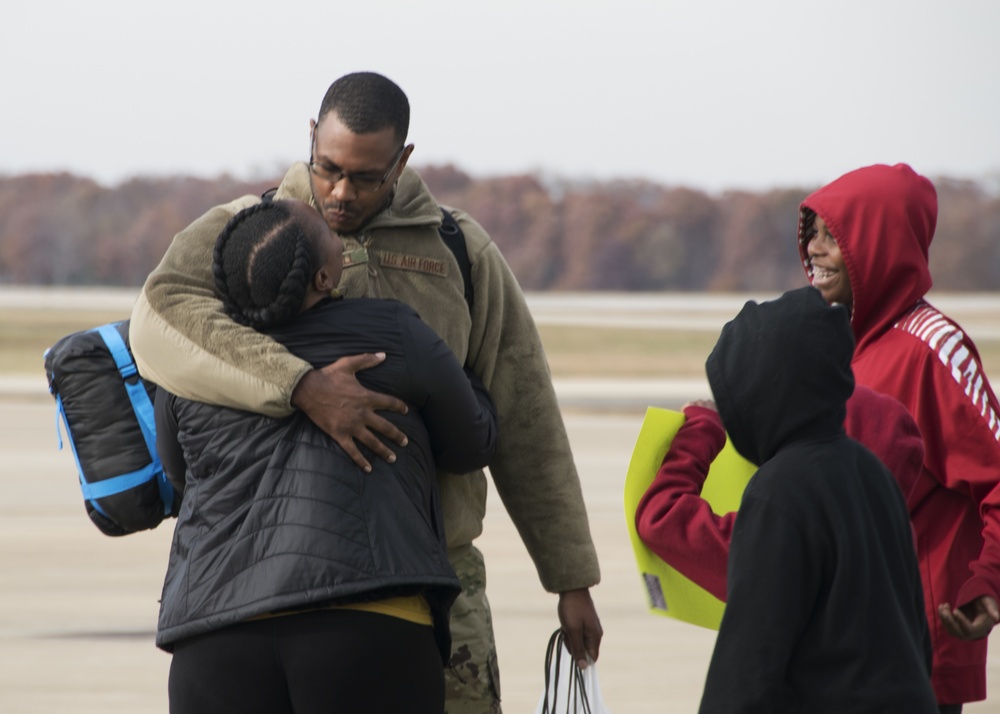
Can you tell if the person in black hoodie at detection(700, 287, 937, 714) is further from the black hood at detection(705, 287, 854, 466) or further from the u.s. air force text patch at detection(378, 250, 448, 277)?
the u.s. air force text patch at detection(378, 250, 448, 277)

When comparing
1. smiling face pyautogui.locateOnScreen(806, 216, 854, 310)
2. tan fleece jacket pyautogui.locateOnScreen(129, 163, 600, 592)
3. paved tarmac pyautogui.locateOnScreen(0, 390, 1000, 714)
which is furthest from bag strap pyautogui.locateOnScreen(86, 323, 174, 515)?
→ paved tarmac pyautogui.locateOnScreen(0, 390, 1000, 714)

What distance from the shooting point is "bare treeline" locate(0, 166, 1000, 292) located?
76.7 m

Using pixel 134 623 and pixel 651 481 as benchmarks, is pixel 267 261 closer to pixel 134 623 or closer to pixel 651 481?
pixel 651 481

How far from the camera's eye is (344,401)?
7.62 ft

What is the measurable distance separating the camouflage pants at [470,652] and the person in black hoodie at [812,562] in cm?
72

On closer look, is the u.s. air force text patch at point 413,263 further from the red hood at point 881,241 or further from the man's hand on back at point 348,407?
the red hood at point 881,241

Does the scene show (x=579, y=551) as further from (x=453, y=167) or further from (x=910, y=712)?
(x=453, y=167)

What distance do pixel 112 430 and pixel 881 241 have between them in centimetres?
166

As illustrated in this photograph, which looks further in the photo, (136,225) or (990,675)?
(136,225)

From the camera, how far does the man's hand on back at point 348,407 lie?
2305 millimetres

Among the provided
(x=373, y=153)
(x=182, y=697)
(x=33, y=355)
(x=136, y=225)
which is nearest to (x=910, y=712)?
(x=182, y=697)

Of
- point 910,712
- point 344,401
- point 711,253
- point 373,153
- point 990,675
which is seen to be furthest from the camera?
point 711,253

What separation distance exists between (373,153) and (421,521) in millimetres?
784

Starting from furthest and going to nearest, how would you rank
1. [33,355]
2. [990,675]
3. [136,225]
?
[136,225] → [33,355] → [990,675]
